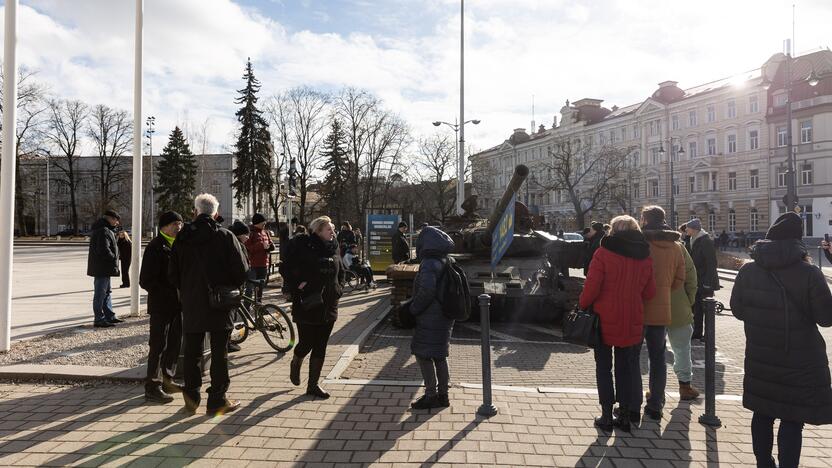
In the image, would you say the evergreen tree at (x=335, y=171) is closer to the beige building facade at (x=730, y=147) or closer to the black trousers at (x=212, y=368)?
the beige building facade at (x=730, y=147)

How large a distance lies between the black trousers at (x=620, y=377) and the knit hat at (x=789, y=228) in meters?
1.45

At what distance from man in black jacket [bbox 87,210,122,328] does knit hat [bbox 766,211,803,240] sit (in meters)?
8.70

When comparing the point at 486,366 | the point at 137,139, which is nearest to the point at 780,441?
the point at 486,366

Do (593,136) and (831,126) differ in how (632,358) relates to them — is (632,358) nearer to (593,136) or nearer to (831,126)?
(831,126)

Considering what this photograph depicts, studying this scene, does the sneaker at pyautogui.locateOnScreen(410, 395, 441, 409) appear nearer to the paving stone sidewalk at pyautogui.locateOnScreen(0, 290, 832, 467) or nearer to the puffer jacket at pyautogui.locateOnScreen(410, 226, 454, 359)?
the paving stone sidewalk at pyautogui.locateOnScreen(0, 290, 832, 467)

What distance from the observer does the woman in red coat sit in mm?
4602

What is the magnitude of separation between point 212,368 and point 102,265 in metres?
4.97

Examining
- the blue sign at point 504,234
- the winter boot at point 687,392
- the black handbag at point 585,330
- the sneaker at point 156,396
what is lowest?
the winter boot at point 687,392

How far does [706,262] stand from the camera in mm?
8523

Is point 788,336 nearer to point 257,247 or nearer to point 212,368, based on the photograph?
point 212,368

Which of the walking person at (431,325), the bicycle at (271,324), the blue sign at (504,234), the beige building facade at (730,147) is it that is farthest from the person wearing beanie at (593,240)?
the beige building facade at (730,147)

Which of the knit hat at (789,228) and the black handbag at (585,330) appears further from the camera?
the black handbag at (585,330)

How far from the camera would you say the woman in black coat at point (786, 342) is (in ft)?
11.5

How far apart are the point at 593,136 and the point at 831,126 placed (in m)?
27.2
